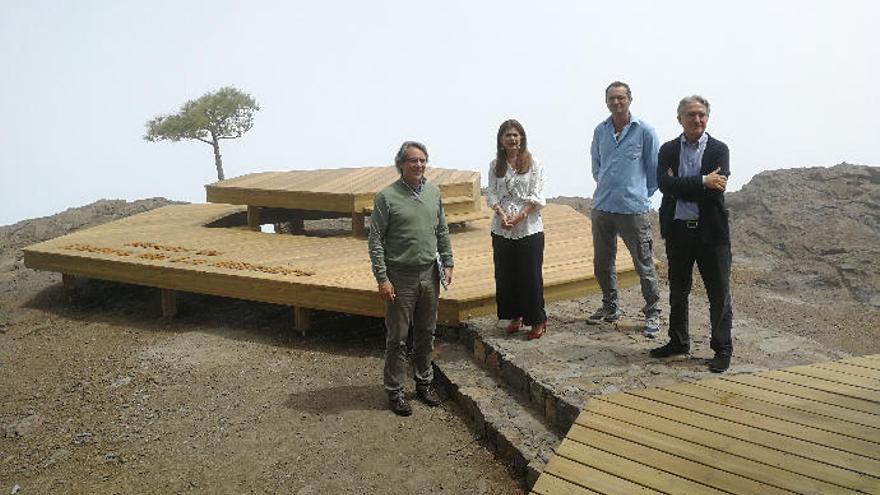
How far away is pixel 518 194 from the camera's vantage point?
17.3 ft

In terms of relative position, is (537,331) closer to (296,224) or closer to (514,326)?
(514,326)

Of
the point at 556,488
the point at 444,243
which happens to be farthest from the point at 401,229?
the point at 556,488

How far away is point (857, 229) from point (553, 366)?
982 centimetres

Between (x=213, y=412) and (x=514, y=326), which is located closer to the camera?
(x=213, y=412)

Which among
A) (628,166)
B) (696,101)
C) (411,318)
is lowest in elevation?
(411,318)

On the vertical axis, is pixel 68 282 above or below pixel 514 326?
above

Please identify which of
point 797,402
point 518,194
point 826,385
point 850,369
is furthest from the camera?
point 518,194

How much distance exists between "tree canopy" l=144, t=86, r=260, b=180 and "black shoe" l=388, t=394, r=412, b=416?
17479 millimetres

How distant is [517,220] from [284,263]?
360 cm

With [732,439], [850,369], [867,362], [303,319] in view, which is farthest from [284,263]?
[867,362]

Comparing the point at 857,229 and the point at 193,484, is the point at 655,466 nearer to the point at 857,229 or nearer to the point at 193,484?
the point at 193,484

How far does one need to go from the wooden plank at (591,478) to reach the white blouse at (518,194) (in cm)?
202

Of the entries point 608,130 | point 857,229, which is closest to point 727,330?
point 608,130

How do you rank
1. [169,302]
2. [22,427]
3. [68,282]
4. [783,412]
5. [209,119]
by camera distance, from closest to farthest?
[783,412]
[22,427]
[169,302]
[68,282]
[209,119]
